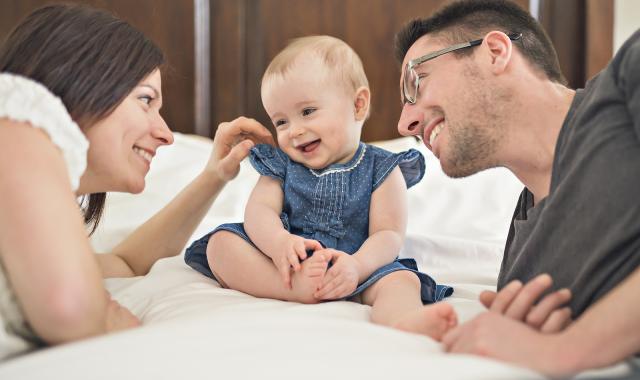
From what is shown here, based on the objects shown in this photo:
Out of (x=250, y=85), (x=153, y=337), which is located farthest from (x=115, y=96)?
(x=250, y=85)

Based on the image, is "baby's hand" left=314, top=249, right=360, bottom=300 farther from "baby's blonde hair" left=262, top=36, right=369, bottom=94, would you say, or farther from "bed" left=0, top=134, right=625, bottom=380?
"baby's blonde hair" left=262, top=36, right=369, bottom=94

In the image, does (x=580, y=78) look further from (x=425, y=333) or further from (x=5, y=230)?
(x=5, y=230)

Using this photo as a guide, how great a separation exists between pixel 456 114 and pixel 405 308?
431mm

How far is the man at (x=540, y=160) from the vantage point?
2.68ft

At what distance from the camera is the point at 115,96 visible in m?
1.13

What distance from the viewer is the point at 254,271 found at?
1.30m

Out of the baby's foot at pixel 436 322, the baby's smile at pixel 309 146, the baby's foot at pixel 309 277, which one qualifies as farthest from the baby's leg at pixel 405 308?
the baby's smile at pixel 309 146

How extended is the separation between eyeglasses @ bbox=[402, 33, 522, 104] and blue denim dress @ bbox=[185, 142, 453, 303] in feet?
0.47

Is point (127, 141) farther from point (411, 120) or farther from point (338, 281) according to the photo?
point (411, 120)

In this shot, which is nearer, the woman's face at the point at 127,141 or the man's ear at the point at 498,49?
the woman's face at the point at 127,141

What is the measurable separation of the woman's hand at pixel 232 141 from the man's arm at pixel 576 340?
0.82 meters

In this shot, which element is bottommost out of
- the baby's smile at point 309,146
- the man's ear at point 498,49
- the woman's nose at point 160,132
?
the baby's smile at point 309,146

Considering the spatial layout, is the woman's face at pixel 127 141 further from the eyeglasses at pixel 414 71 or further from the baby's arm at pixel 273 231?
the eyeglasses at pixel 414 71

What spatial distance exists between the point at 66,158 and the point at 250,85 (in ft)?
5.25
